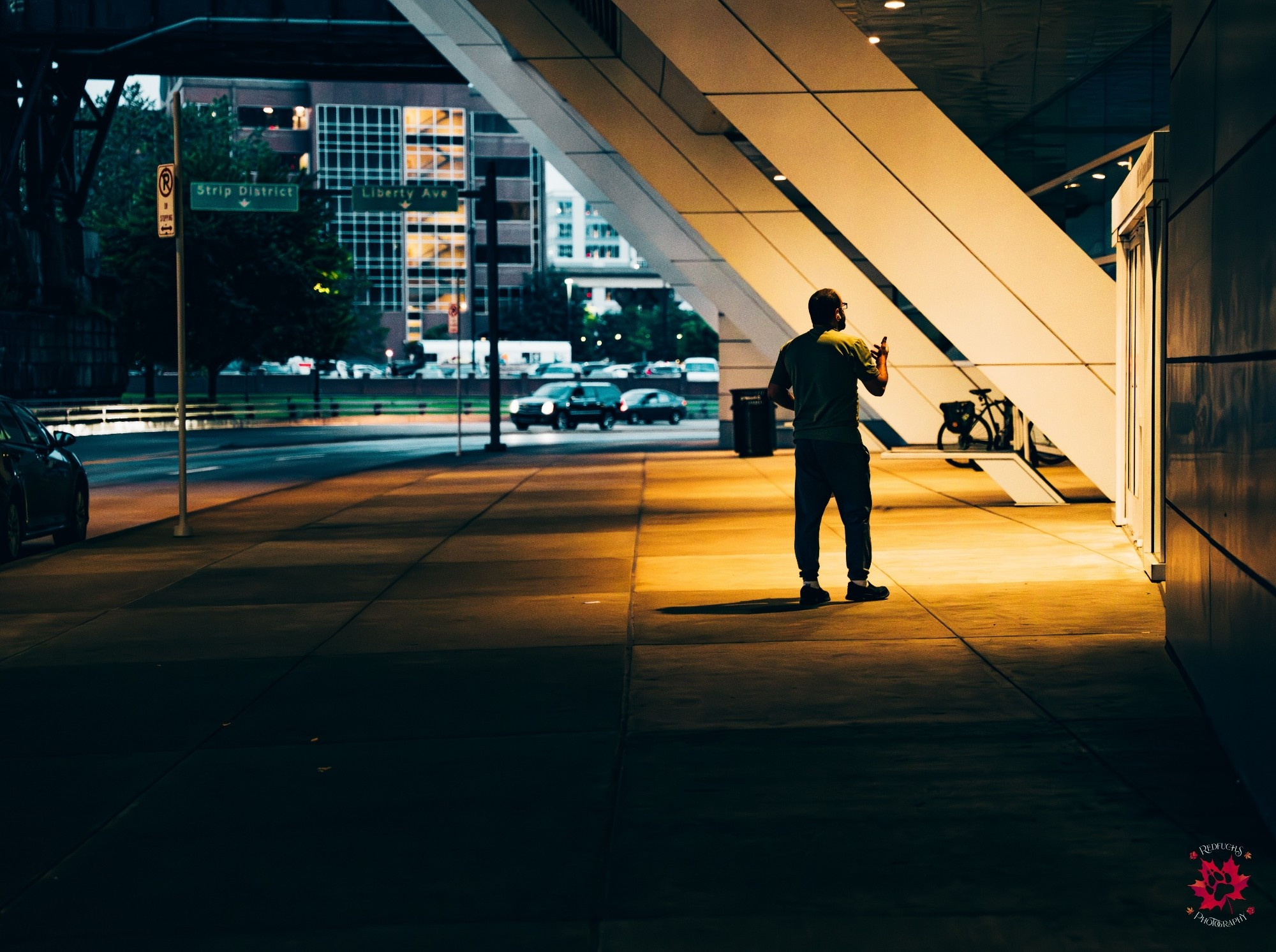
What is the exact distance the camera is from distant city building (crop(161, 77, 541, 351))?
482 feet

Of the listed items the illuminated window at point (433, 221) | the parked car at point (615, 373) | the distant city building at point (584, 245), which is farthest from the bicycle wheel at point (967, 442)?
the distant city building at point (584, 245)

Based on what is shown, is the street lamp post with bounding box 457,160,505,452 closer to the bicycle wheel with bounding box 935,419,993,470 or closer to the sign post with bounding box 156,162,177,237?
the bicycle wheel with bounding box 935,419,993,470

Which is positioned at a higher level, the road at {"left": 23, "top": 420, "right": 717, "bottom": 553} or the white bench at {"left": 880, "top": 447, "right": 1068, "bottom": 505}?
the white bench at {"left": 880, "top": 447, "right": 1068, "bottom": 505}

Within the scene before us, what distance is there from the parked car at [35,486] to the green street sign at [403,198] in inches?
1045

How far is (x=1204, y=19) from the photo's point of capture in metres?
6.27

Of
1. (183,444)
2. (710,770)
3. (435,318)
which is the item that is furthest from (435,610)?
(435,318)

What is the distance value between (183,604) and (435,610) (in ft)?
6.04

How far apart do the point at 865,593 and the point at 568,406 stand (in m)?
48.2

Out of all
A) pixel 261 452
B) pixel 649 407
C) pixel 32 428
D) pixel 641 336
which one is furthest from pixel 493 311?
pixel 641 336

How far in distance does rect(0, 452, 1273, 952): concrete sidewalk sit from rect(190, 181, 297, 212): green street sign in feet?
107

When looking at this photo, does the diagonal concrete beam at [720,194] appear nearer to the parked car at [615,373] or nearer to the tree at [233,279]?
the tree at [233,279]

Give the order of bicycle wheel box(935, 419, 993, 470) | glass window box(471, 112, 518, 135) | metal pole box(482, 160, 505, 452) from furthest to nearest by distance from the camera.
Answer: glass window box(471, 112, 518, 135)
metal pole box(482, 160, 505, 452)
bicycle wheel box(935, 419, 993, 470)

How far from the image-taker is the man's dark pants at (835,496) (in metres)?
9.98

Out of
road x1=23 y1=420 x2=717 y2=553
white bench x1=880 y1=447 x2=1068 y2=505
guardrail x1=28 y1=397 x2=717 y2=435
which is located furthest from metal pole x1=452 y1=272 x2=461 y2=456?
white bench x1=880 y1=447 x2=1068 y2=505
